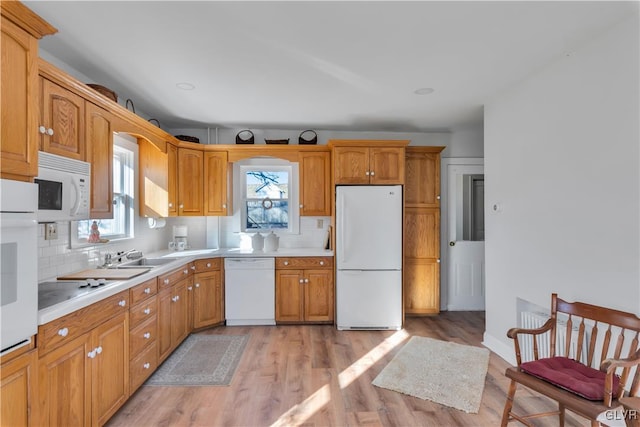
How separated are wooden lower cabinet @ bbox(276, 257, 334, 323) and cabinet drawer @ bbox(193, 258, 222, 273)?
0.72 m

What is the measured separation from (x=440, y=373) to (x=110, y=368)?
250cm

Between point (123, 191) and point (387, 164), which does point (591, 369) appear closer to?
point (387, 164)

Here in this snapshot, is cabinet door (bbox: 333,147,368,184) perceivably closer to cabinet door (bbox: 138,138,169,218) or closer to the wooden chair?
cabinet door (bbox: 138,138,169,218)

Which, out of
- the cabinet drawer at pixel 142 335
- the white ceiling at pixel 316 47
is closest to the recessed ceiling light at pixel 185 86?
the white ceiling at pixel 316 47

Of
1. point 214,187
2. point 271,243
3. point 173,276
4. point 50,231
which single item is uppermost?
point 214,187

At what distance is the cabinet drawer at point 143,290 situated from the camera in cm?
232

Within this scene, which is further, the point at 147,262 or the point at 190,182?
the point at 190,182

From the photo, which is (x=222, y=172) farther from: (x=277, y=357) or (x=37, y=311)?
(x=37, y=311)

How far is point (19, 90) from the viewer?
4.73ft

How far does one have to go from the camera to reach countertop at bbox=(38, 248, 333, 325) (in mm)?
1581

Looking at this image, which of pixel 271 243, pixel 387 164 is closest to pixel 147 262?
pixel 271 243

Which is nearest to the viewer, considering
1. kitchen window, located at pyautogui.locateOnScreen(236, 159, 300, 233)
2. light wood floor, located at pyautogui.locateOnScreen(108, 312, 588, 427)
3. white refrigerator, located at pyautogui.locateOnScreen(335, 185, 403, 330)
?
light wood floor, located at pyautogui.locateOnScreen(108, 312, 588, 427)

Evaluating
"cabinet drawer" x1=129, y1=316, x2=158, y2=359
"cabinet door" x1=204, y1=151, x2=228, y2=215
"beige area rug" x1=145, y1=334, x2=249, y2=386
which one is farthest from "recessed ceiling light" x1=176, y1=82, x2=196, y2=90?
"beige area rug" x1=145, y1=334, x2=249, y2=386

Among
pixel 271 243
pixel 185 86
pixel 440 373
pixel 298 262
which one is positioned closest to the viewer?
pixel 440 373
